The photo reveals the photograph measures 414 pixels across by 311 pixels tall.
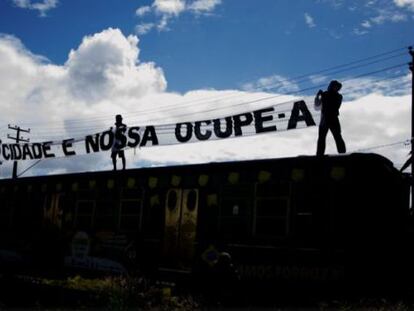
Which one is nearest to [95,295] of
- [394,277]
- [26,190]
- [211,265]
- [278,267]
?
[211,265]

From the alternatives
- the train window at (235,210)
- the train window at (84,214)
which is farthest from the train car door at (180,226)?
the train window at (84,214)

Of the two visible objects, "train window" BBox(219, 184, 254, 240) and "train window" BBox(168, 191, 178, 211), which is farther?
"train window" BBox(168, 191, 178, 211)

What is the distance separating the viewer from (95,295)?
9.06m

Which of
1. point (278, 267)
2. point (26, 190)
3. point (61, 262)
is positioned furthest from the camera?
point (26, 190)

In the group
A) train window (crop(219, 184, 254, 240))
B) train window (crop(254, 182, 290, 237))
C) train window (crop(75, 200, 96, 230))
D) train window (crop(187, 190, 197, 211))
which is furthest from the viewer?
train window (crop(75, 200, 96, 230))

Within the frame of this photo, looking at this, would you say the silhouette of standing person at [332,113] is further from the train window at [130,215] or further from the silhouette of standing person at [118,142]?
the silhouette of standing person at [118,142]

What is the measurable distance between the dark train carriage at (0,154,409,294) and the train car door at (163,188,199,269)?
0.07 ft

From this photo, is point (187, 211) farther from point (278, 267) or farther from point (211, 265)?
point (278, 267)

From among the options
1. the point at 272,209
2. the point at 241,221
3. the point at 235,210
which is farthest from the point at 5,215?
the point at 272,209

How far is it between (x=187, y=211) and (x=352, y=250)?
137 inches

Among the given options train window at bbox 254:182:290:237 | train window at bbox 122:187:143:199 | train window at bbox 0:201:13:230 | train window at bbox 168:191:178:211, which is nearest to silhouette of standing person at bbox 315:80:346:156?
train window at bbox 254:182:290:237

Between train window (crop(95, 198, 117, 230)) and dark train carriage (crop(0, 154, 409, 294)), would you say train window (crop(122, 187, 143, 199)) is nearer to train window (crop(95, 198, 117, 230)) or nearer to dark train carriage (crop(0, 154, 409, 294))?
dark train carriage (crop(0, 154, 409, 294))

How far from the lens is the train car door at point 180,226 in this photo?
10.6 metres

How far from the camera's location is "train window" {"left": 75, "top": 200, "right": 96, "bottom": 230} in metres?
12.6
